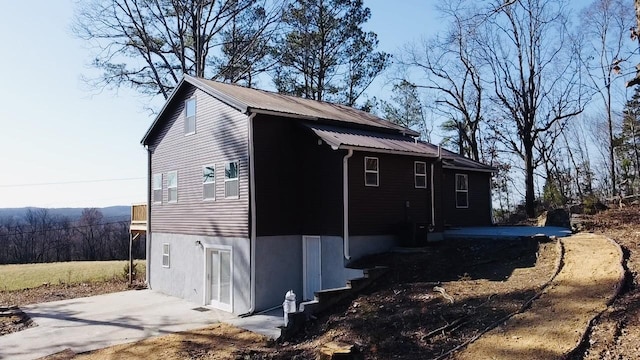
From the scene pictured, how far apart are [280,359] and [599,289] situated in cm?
542

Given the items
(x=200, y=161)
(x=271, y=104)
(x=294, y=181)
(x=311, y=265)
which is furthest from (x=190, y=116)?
(x=311, y=265)

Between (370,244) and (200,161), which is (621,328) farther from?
(200,161)

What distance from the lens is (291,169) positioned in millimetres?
14266

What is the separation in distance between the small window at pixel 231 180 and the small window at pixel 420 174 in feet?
18.0

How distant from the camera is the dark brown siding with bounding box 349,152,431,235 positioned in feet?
43.2

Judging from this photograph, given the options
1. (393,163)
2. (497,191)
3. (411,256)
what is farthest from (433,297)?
(497,191)

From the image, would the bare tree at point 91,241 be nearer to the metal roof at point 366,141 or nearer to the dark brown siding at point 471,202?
the dark brown siding at point 471,202

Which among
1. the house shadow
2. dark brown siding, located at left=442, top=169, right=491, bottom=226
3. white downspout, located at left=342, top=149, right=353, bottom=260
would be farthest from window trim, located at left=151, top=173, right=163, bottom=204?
dark brown siding, located at left=442, top=169, right=491, bottom=226

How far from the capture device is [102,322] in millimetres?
13328

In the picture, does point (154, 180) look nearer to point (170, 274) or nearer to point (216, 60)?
point (170, 274)

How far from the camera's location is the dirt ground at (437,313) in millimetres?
6664

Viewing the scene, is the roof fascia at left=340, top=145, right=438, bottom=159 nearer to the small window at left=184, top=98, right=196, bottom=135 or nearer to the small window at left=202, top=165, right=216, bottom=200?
the small window at left=202, top=165, right=216, bottom=200

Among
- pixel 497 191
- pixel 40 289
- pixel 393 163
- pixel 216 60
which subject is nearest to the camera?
pixel 393 163

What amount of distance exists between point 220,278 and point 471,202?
10.7m
